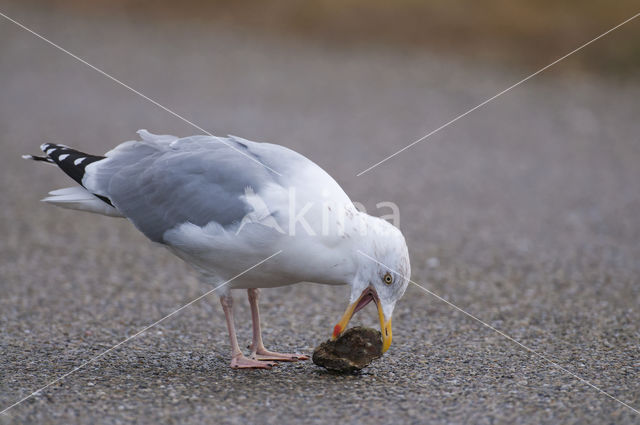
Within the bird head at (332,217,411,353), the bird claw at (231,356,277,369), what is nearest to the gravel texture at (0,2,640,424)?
the bird claw at (231,356,277,369)

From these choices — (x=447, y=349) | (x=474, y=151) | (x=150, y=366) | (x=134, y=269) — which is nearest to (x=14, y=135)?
(x=134, y=269)

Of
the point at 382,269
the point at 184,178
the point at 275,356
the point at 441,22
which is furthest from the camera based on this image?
the point at 441,22

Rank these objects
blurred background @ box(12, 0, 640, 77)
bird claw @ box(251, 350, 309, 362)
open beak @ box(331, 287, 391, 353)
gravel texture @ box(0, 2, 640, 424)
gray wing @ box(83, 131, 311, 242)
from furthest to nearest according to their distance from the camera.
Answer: blurred background @ box(12, 0, 640, 77)
bird claw @ box(251, 350, 309, 362)
gray wing @ box(83, 131, 311, 242)
open beak @ box(331, 287, 391, 353)
gravel texture @ box(0, 2, 640, 424)

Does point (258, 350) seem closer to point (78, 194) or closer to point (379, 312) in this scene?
point (379, 312)

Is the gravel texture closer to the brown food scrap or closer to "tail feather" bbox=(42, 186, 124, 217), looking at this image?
the brown food scrap

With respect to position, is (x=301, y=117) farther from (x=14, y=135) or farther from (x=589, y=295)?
(x=589, y=295)

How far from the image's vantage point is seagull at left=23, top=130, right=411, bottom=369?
13.7 feet

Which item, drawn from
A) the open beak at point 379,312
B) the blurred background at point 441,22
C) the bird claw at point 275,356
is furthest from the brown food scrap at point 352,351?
the blurred background at point 441,22

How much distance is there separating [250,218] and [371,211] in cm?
429

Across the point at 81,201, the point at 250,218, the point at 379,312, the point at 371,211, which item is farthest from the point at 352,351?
the point at 371,211

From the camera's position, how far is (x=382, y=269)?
4176 mm

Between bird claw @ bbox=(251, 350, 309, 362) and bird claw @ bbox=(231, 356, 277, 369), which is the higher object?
bird claw @ bbox=(231, 356, 277, 369)

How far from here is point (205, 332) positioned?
5.43 m

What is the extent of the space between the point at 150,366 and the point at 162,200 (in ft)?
3.30
